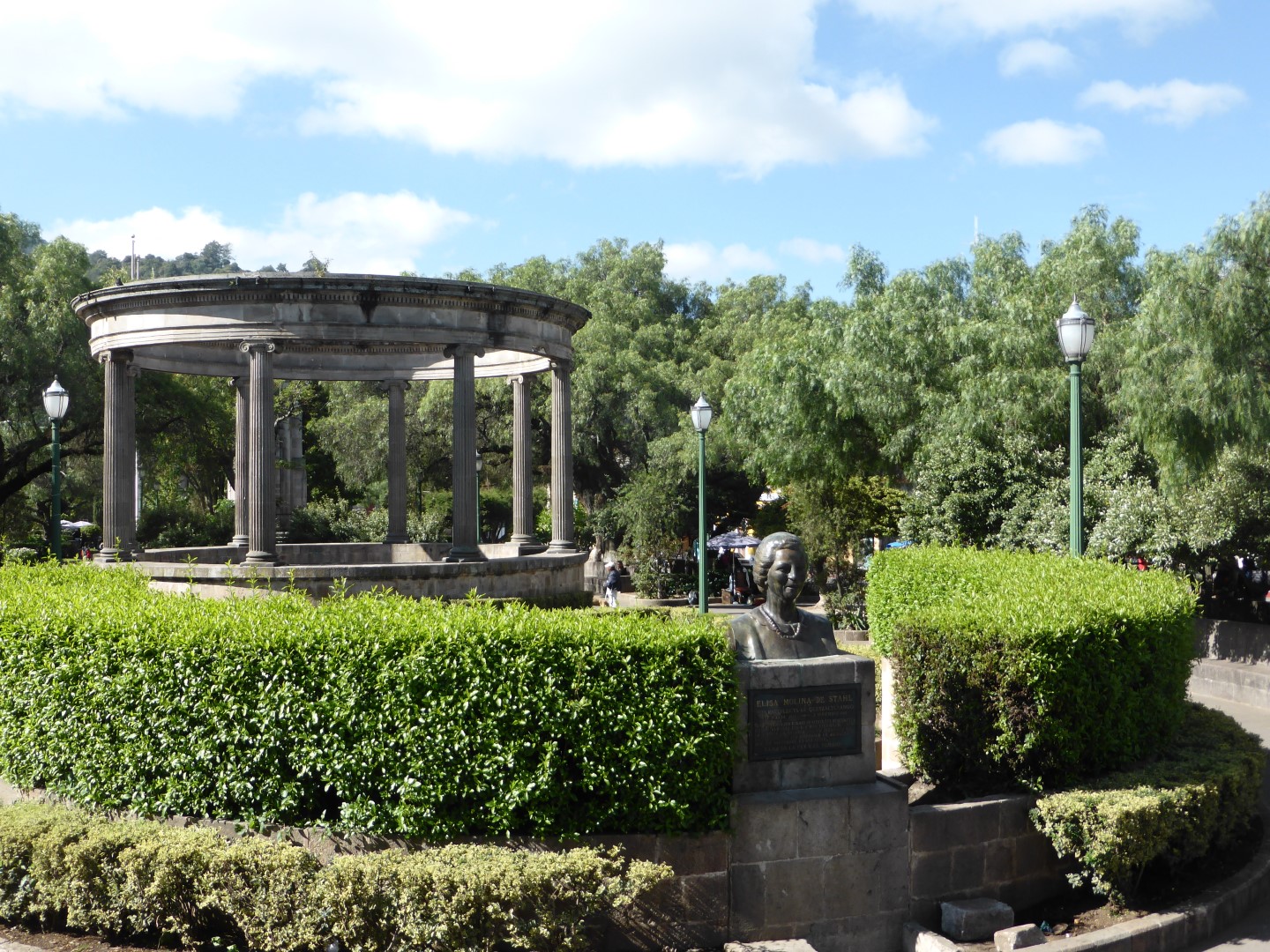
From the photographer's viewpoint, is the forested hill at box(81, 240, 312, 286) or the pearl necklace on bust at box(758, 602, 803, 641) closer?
the pearl necklace on bust at box(758, 602, 803, 641)

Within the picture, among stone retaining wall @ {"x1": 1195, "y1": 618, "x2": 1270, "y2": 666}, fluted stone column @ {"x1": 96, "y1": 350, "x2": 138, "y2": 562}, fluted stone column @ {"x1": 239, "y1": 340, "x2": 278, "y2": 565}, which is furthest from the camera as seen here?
fluted stone column @ {"x1": 96, "y1": 350, "x2": 138, "y2": 562}

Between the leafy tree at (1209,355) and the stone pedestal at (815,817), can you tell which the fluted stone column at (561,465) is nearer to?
the leafy tree at (1209,355)

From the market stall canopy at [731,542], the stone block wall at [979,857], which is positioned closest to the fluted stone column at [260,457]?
the stone block wall at [979,857]

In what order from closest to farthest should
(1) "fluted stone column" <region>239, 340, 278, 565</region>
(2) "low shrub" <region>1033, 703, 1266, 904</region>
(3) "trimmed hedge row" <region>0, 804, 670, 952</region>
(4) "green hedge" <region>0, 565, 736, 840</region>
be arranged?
(3) "trimmed hedge row" <region>0, 804, 670, 952</region>
(4) "green hedge" <region>0, 565, 736, 840</region>
(2) "low shrub" <region>1033, 703, 1266, 904</region>
(1) "fluted stone column" <region>239, 340, 278, 565</region>

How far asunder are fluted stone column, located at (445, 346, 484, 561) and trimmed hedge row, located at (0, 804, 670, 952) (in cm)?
1340

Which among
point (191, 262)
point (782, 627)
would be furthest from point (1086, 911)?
point (191, 262)

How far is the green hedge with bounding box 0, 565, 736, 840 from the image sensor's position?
7828 mm

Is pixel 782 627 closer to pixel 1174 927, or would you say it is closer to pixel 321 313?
pixel 1174 927

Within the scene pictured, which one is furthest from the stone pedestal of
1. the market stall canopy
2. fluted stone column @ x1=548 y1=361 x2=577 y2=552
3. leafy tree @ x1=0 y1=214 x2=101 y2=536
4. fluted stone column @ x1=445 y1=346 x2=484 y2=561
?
leafy tree @ x1=0 y1=214 x2=101 y2=536

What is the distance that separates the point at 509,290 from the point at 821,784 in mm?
14501

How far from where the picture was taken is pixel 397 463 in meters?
27.8

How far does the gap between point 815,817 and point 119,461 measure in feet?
60.3

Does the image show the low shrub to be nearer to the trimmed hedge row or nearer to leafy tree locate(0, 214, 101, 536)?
the trimmed hedge row

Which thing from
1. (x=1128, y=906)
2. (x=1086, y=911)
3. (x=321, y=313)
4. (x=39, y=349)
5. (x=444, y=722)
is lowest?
(x=1086, y=911)
